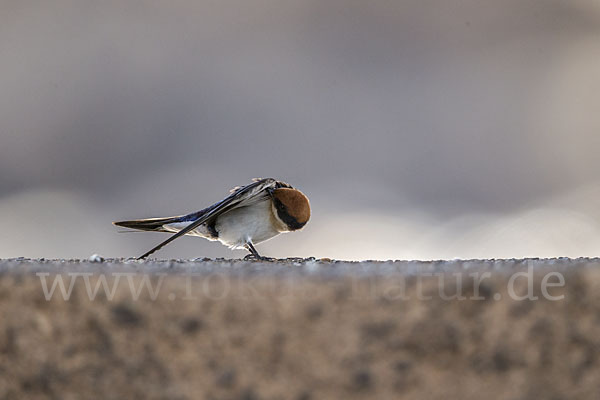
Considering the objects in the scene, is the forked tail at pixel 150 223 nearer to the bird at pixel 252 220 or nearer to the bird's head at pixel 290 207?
the bird at pixel 252 220

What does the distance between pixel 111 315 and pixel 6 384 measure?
0.15 m

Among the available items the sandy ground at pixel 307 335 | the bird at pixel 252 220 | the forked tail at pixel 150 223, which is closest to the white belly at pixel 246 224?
the bird at pixel 252 220

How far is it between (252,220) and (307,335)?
1145mm

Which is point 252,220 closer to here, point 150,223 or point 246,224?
point 246,224

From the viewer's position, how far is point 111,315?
61 cm

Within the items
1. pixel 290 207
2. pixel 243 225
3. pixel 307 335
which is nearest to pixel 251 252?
pixel 243 225

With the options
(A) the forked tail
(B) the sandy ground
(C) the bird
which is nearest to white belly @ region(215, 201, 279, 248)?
(C) the bird

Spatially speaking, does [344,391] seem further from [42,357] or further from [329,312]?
[42,357]

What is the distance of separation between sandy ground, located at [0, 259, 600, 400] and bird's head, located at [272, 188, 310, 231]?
105 cm

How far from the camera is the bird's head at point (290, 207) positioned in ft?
5.51

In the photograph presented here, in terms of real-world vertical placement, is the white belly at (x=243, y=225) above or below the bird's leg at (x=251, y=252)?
above

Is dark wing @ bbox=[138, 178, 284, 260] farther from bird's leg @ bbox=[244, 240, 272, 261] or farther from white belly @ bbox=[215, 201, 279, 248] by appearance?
bird's leg @ bbox=[244, 240, 272, 261]

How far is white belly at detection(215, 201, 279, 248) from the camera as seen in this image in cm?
172

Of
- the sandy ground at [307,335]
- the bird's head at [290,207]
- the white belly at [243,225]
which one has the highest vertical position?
the bird's head at [290,207]
